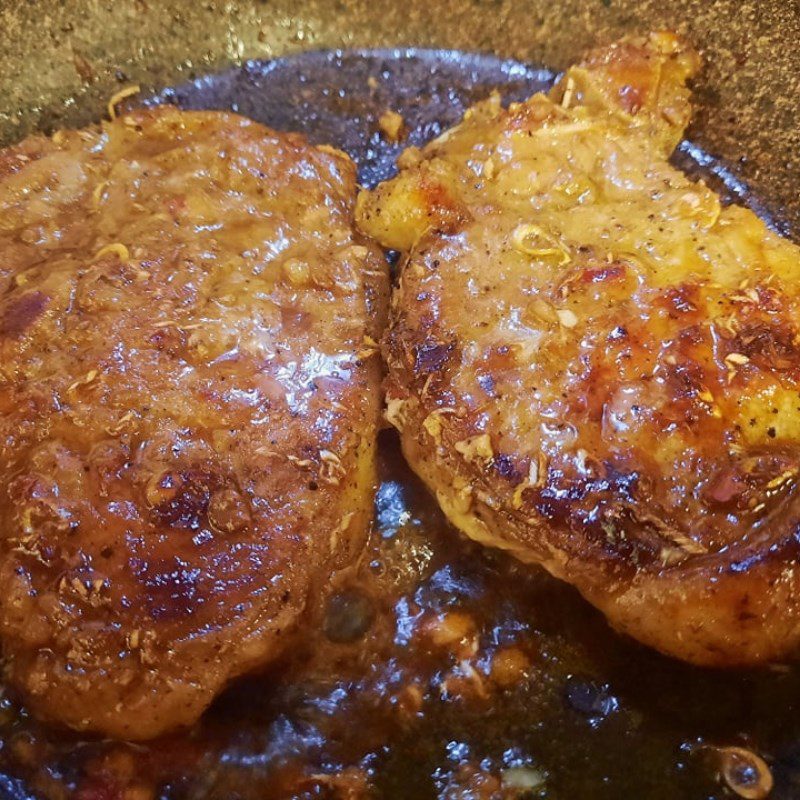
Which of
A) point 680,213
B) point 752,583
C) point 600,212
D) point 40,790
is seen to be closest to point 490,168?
point 600,212

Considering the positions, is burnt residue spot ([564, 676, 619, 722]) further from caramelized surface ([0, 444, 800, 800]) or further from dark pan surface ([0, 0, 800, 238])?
dark pan surface ([0, 0, 800, 238])

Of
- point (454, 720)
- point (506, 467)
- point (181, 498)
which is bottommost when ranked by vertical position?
point (454, 720)

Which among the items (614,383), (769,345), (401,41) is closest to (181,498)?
(614,383)

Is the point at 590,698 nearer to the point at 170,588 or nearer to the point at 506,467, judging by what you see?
the point at 506,467

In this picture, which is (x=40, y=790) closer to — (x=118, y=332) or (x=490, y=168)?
(x=118, y=332)

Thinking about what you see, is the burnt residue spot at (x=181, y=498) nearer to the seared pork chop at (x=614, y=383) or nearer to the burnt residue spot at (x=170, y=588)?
the burnt residue spot at (x=170, y=588)

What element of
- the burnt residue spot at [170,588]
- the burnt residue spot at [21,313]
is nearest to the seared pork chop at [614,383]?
the burnt residue spot at [170,588]
